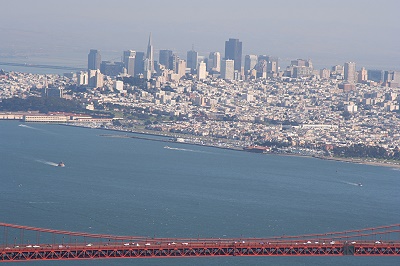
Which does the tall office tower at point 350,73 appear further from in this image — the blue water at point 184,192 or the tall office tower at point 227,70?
the blue water at point 184,192

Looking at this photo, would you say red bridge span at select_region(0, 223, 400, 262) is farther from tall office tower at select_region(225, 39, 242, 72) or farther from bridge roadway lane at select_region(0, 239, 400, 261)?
tall office tower at select_region(225, 39, 242, 72)

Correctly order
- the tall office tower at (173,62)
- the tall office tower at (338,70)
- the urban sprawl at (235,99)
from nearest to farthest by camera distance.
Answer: the urban sprawl at (235,99) < the tall office tower at (173,62) < the tall office tower at (338,70)

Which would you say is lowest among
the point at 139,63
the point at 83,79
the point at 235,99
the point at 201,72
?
the point at 235,99

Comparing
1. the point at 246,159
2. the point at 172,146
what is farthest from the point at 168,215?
the point at 172,146


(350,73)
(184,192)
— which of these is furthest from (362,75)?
(184,192)

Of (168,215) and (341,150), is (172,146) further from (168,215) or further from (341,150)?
(168,215)

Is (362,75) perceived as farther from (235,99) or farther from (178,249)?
(178,249)

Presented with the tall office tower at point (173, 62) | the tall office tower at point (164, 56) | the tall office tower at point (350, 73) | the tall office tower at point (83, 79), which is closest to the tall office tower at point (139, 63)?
the tall office tower at point (173, 62)
